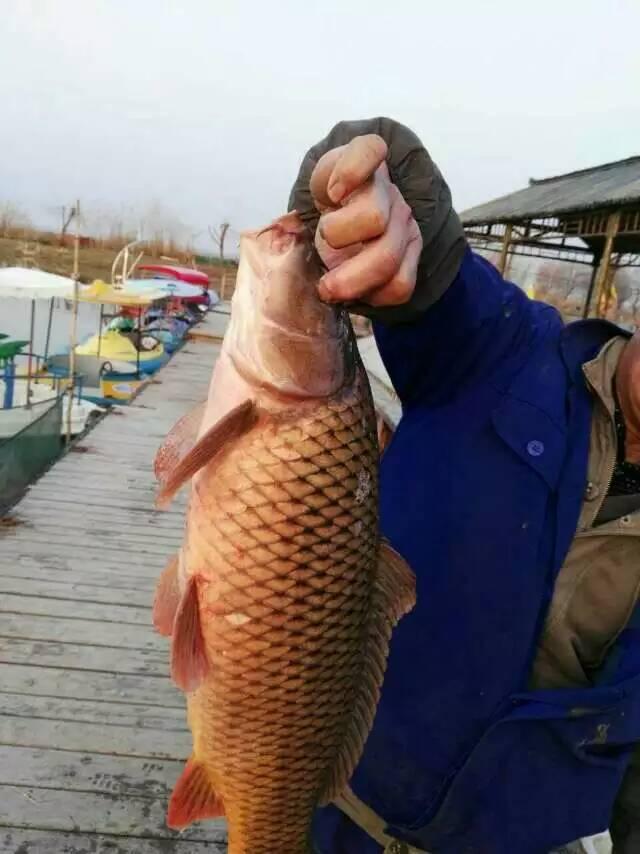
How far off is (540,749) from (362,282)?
114 centimetres

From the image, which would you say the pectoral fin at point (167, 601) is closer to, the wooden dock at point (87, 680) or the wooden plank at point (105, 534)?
the wooden dock at point (87, 680)

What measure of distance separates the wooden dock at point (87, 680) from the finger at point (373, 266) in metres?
2.34

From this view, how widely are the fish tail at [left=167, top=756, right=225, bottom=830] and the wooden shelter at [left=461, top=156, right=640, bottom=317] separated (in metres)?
6.48

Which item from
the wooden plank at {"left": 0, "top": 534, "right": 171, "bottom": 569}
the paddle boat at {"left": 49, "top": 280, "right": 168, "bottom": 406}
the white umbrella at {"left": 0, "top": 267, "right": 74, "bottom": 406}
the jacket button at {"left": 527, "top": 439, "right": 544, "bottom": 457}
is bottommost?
the paddle boat at {"left": 49, "top": 280, "right": 168, "bottom": 406}

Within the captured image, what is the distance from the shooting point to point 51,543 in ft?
15.7

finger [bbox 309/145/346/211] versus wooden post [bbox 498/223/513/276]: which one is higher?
wooden post [bbox 498/223/513/276]

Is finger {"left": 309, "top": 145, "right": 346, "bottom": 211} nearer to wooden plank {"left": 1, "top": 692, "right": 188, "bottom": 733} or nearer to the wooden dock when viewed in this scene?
the wooden dock

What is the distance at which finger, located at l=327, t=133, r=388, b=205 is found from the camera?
0.95 meters

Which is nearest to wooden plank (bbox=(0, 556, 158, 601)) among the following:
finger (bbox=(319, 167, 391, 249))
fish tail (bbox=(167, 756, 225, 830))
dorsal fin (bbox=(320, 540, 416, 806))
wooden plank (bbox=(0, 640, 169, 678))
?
wooden plank (bbox=(0, 640, 169, 678))

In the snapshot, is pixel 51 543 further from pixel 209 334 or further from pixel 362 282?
pixel 209 334

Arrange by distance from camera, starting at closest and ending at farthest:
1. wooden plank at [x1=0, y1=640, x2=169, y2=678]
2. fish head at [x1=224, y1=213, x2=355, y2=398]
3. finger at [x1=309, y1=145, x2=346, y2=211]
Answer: finger at [x1=309, y1=145, x2=346, y2=211], fish head at [x1=224, y1=213, x2=355, y2=398], wooden plank at [x1=0, y1=640, x2=169, y2=678]

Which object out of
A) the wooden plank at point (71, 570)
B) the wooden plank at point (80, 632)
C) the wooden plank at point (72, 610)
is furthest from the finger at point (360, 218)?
the wooden plank at point (71, 570)

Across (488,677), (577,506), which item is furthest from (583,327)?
(488,677)

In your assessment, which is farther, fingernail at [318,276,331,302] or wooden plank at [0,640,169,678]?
wooden plank at [0,640,169,678]
